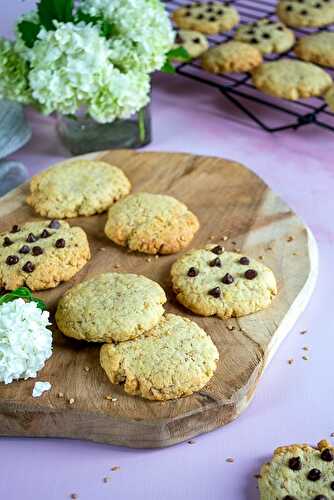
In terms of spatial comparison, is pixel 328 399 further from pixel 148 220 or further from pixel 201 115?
pixel 201 115

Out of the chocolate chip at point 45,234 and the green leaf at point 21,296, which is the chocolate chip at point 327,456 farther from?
the chocolate chip at point 45,234

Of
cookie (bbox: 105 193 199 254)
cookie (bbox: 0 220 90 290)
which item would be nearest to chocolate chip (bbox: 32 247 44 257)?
cookie (bbox: 0 220 90 290)

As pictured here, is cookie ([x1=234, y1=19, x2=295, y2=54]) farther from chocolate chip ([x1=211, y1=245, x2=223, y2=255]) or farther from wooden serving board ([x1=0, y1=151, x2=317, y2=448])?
chocolate chip ([x1=211, y1=245, x2=223, y2=255])

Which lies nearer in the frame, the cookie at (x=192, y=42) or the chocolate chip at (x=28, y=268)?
the chocolate chip at (x=28, y=268)

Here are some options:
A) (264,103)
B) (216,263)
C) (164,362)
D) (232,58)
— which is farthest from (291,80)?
(164,362)

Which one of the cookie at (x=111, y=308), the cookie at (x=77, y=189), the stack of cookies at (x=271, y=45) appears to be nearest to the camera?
the cookie at (x=111, y=308)

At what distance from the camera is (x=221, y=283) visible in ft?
6.70

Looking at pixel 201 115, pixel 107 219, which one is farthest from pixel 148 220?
pixel 201 115

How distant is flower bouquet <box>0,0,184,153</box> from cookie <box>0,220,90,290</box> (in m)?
0.48

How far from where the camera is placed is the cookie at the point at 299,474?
5.22 ft

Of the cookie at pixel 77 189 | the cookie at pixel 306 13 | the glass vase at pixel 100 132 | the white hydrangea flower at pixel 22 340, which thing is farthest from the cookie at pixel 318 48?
the white hydrangea flower at pixel 22 340

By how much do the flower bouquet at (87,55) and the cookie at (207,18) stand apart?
31.9 inches

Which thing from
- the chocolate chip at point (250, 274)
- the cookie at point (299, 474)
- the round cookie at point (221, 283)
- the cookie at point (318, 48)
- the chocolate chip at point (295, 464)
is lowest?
the cookie at point (299, 474)

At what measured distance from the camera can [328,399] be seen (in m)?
1.91
